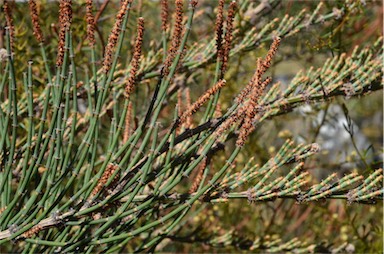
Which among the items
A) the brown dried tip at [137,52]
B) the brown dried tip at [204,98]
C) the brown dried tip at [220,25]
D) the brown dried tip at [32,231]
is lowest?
the brown dried tip at [32,231]

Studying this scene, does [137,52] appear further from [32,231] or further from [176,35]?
[32,231]

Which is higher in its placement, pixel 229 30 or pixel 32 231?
pixel 229 30

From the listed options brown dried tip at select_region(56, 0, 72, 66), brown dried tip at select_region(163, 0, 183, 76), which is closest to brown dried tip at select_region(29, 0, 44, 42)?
brown dried tip at select_region(56, 0, 72, 66)

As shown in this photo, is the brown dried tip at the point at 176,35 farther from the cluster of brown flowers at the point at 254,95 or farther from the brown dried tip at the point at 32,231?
the brown dried tip at the point at 32,231

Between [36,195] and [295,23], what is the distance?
57 cm

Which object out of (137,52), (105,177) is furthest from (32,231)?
(137,52)

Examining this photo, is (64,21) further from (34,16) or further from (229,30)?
(229,30)

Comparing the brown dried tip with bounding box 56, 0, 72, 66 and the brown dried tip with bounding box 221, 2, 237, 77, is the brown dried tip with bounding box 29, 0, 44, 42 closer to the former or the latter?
the brown dried tip with bounding box 56, 0, 72, 66

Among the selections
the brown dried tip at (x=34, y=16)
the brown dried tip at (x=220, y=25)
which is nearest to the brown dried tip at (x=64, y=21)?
the brown dried tip at (x=34, y=16)

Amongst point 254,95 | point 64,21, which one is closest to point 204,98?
point 254,95

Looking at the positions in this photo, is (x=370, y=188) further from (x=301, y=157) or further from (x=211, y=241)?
(x=211, y=241)


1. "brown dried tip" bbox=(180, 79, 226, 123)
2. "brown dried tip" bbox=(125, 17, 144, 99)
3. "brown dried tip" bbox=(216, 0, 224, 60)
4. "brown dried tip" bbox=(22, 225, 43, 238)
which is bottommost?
"brown dried tip" bbox=(22, 225, 43, 238)

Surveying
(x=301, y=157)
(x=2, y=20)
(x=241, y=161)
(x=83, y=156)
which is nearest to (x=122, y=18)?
(x=83, y=156)

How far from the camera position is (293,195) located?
2.12ft
